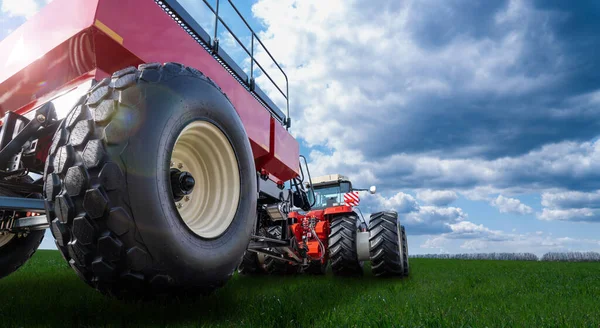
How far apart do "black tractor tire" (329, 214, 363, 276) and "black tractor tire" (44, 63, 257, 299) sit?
172 inches

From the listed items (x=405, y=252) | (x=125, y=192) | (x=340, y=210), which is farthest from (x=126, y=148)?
(x=405, y=252)

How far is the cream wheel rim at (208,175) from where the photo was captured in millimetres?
2645

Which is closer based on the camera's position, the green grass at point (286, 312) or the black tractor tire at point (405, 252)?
the green grass at point (286, 312)

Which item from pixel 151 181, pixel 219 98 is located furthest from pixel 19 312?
pixel 219 98

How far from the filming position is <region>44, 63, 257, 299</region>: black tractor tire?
187 centimetres

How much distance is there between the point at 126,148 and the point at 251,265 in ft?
18.0

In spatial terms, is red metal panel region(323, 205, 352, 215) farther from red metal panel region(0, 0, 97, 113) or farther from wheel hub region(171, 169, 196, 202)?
red metal panel region(0, 0, 97, 113)

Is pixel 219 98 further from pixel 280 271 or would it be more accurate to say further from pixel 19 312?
pixel 280 271

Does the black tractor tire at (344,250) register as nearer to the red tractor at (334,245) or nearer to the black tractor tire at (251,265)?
the red tractor at (334,245)

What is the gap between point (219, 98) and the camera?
105 inches

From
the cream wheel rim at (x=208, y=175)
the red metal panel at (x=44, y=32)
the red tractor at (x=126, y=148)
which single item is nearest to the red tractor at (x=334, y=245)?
the cream wheel rim at (x=208, y=175)

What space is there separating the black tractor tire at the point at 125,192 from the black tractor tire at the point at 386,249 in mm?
4278

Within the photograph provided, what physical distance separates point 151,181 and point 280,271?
557 centimetres

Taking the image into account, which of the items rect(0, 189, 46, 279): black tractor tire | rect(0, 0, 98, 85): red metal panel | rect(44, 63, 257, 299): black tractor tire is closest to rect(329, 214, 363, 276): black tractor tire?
rect(0, 189, 46, 279): black tractor tire
